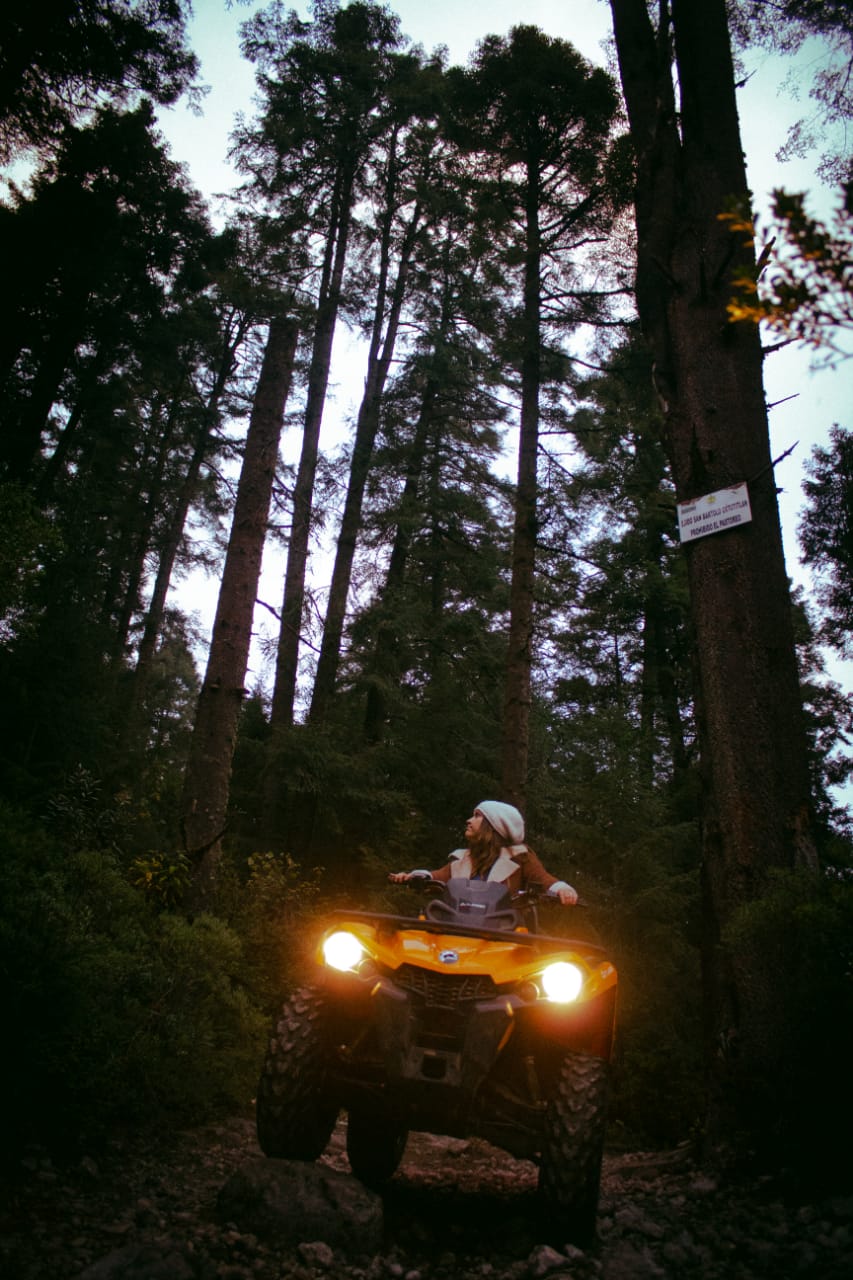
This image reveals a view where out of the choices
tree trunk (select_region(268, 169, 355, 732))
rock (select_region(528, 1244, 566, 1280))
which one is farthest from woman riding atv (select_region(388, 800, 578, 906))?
tree trunk (select_region(268, 169, 355, 732))

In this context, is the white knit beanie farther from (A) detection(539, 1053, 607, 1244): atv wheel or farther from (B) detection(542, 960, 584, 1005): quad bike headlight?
(A) detection(539, 1053, 607, 1244): atv wheel

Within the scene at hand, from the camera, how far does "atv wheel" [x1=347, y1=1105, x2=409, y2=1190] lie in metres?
4.05

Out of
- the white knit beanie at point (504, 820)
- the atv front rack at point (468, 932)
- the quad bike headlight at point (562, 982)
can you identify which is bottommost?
the quad bike headlight at point (562, 982)

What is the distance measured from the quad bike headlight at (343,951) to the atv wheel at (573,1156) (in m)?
1.01

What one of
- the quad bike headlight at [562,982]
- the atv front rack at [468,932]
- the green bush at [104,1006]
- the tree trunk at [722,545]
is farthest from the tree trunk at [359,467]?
the quad bike headlight at [562,982]

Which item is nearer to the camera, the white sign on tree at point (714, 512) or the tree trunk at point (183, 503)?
the white sign on tree at point (714, 512)

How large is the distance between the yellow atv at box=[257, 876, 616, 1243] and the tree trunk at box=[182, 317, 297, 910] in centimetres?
405

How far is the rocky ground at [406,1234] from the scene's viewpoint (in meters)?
2.68

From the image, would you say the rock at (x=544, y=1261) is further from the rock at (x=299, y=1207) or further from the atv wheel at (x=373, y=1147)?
the atv wheel at (x=373, y=1147)

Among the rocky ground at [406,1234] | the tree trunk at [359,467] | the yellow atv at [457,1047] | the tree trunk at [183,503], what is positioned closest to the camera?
the rocky ground at [406,1234]

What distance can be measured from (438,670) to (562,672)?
354 inches

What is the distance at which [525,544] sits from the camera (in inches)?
464

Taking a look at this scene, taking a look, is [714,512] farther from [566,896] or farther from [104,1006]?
[104,1006]

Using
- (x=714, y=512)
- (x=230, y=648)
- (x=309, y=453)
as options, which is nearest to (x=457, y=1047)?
(x=714, y=512)
